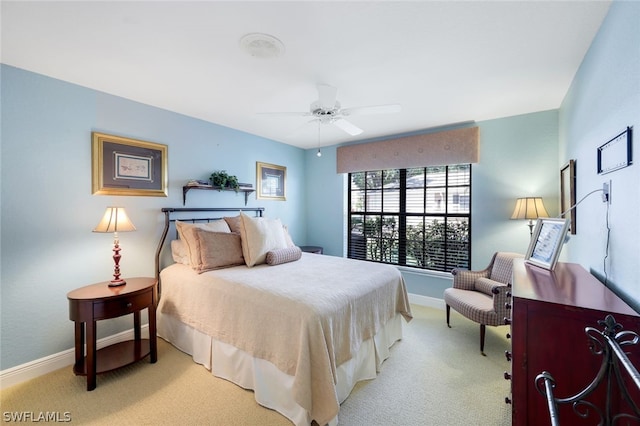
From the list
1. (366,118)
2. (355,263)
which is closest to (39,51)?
(366,118)

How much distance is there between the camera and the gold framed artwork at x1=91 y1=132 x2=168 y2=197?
2582 mm

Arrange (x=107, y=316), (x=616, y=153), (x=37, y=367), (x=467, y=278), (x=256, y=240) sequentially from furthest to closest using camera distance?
(x=467, y=278) < (x=256, y=240) < (x=37, y=367) < (x=107, y=316) < (x=616, y=153)

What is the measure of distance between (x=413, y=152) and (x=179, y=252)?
10.8 ft

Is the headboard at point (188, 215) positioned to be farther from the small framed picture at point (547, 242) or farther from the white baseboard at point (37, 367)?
the small framed picture at point (547, 242)

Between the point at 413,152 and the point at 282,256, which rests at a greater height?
the point at 413,152

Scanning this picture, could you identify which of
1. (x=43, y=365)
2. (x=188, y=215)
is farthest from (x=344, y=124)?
(x=43, y=365)

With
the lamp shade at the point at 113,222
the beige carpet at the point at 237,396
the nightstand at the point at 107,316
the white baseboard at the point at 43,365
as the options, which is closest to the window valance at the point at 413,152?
the beige carpet at the point at 237,396

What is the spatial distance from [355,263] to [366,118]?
5.75 feet

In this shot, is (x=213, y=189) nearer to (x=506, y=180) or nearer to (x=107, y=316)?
(x=107, y=316)

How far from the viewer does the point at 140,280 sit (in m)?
2.56

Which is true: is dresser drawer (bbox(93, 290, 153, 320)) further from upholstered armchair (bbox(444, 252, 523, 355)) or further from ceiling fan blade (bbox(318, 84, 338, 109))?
upholstered armchair (bbox(444, 252, 523, 355))

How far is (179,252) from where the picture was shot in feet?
9.59

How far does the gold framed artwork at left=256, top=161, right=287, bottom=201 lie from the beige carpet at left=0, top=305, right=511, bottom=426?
243cm

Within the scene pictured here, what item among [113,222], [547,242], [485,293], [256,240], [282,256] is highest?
[113,222]
